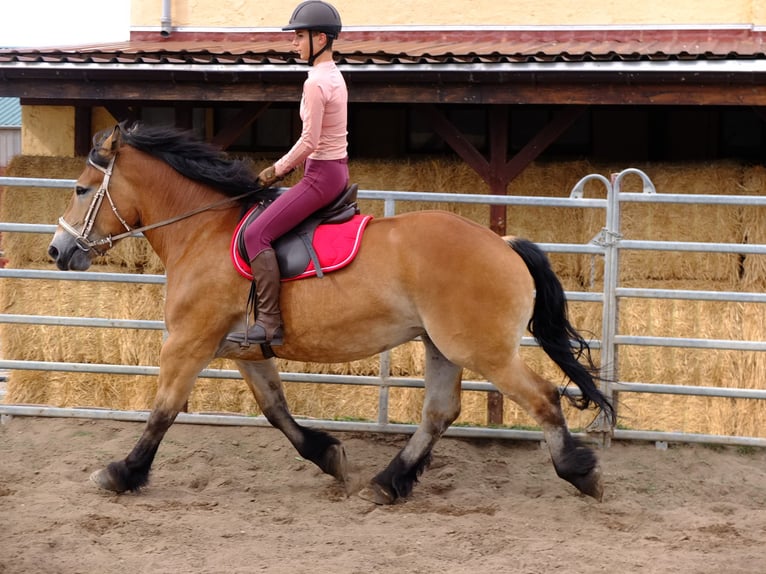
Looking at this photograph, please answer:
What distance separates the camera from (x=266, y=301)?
17.1 feet

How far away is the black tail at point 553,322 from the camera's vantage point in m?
5.47

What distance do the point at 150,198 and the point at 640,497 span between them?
3.30m

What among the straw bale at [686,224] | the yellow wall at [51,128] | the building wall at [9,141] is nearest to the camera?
the straw bale at [686,224]

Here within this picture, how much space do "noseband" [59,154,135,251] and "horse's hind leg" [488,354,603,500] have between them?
7.64 feet

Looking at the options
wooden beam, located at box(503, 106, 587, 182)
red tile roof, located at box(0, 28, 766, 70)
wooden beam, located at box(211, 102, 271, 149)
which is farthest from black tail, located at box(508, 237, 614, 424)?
wooden beam, located at box(211, 102, 271, 149)

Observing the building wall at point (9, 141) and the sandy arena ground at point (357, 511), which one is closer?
the sandy arena ground at point (357, 511)

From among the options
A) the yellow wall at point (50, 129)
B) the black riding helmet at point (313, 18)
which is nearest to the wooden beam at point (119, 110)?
the yellow wall at point (50, 129)

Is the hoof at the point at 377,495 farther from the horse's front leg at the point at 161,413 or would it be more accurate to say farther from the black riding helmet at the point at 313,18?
the black riding helmet at the point at 313,18

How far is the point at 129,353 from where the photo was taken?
874 centimetres

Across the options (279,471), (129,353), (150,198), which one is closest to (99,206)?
(150,198)

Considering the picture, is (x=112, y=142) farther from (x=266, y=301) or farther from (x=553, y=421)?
(x=553, y=421)

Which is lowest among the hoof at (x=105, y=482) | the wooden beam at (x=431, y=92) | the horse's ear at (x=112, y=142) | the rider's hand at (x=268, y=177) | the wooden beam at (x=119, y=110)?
the hoof at (x=105, y=482)

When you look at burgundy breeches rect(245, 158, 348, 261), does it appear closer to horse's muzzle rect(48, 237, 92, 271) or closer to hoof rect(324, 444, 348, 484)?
horse's muzzle rect(48, 237, 92, 271)

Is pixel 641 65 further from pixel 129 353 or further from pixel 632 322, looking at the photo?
pixel 129 353
